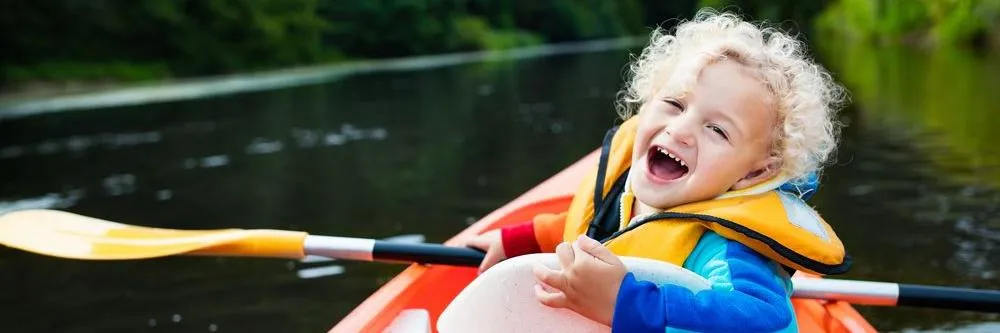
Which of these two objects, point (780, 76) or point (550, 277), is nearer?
point (550, 277)

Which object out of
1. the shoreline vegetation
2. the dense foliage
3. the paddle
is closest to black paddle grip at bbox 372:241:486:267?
the paddle

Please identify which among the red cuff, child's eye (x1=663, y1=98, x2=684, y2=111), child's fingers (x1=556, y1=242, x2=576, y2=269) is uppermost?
child's eye (x1=663, y1=98, x2=684, y2=111)

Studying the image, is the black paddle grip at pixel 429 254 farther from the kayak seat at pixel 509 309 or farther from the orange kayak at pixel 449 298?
the kayak seat at pixel 509 309

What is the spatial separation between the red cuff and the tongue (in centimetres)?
68

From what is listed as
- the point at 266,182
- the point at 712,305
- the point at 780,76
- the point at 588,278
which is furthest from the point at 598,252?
the point at 266,182

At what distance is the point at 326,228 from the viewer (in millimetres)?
4957

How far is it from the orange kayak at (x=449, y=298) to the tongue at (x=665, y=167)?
0.81 m

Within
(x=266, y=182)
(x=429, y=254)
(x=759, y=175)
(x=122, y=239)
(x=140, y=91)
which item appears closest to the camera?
(x=759, y=175)

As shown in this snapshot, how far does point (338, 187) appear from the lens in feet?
20.4

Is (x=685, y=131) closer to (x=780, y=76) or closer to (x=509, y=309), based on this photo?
(x=780, y=76)

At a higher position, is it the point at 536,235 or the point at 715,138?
the point at 715,138

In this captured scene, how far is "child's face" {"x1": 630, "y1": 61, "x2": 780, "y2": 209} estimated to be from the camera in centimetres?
148

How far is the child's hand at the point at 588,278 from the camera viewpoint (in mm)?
1314

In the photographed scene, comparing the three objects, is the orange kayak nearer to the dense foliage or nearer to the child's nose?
the child's nose
